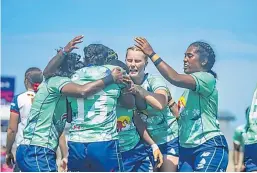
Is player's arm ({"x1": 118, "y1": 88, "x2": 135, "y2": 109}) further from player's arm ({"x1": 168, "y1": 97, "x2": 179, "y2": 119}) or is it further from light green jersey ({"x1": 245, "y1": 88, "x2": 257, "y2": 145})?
light green jersey ({"x1": 245, "y1": 88, "x2": 257, "y2": 145})

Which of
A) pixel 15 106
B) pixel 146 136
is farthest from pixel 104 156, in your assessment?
pixel 15 106

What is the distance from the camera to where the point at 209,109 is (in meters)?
7.96

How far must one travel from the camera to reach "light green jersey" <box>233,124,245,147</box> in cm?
807

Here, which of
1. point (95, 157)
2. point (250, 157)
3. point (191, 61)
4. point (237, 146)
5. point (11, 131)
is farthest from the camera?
point (237, 146)

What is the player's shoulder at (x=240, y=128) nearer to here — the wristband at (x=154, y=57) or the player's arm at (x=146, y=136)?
the player's arm at (x=146, y=136)

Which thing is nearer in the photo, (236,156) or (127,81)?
(127,81)

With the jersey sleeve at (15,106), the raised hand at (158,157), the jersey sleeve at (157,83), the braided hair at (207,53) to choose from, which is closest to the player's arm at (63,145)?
the jersey sleeve at (15,106)

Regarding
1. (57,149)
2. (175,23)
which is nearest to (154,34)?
(175,23)

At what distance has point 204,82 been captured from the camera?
7.92 meters

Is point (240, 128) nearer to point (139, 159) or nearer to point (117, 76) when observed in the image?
point (139, 159)

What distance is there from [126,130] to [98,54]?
2.17 ft

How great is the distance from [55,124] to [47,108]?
146mm

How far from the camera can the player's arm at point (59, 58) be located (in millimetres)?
7863

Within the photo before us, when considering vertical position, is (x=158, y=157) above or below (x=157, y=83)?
below
